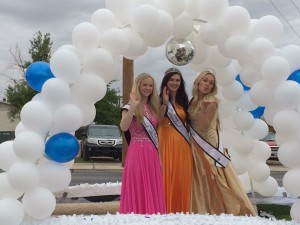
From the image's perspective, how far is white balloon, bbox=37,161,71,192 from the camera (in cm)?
383

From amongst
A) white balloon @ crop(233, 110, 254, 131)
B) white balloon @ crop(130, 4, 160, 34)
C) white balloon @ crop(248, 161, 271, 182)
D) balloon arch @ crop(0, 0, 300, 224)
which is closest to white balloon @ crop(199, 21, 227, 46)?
balloon arch @ crop(0, 0, 300, 224)

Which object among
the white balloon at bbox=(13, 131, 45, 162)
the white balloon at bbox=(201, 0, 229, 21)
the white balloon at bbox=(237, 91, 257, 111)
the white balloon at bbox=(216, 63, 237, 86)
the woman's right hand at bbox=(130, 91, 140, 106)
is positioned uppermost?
the white balloon at bbox=(201, 0, 229, 21)

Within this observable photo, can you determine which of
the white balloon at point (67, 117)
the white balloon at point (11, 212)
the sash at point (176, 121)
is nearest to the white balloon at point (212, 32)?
the sash at point (176, 121)

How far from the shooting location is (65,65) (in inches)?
155

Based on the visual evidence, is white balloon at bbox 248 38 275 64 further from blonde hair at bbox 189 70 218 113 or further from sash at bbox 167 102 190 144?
sash at bbox 167 102 190 144

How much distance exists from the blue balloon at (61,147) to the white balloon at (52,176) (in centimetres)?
6

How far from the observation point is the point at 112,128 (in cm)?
1850

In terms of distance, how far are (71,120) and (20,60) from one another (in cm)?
2387

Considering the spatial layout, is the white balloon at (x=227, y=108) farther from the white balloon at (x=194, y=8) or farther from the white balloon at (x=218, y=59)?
the white balloon at (x=194, y=8)

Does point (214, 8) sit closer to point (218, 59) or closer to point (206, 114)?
point (218, 59)

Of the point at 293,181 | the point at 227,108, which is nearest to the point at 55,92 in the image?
the point at 293,181

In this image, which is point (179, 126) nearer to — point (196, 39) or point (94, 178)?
point (196, 39)

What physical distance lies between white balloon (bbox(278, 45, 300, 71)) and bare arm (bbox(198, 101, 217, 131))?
2.47 ft

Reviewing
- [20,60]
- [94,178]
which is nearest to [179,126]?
[94,178]
